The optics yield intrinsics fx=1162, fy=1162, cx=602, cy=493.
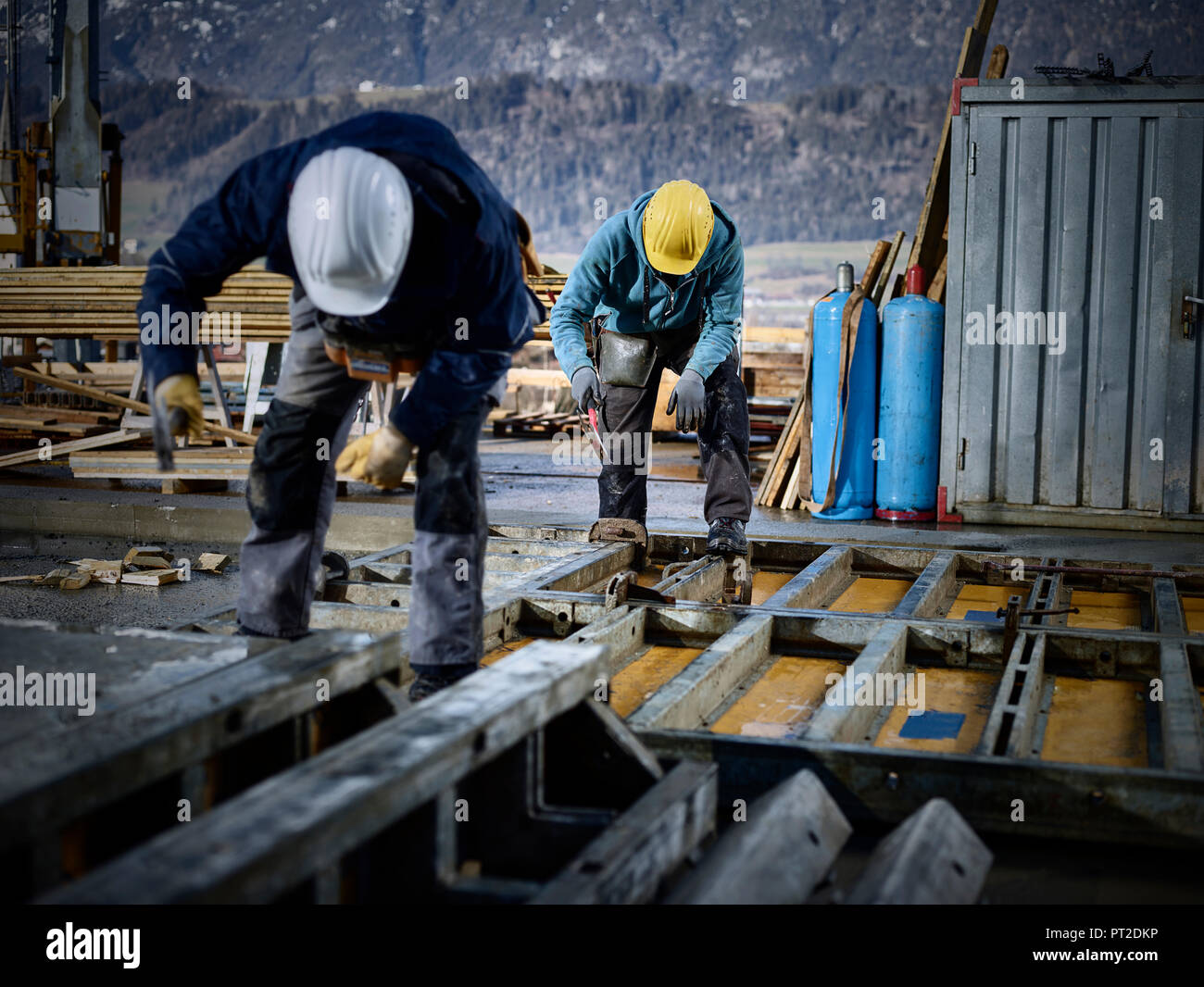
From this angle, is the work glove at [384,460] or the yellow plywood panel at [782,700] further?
the yellow plywood panel at [782,700]

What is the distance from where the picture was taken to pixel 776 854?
6.24ft

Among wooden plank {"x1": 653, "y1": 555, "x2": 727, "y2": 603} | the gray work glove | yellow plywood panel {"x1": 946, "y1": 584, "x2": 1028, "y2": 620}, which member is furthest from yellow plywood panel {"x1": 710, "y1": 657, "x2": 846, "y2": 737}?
the gray work glove

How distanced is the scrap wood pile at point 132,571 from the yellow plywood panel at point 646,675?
2.41 m

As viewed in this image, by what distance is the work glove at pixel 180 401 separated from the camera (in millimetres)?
2574

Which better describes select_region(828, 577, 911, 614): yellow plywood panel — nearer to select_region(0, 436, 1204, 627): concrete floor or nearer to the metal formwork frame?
the metal formwork frame

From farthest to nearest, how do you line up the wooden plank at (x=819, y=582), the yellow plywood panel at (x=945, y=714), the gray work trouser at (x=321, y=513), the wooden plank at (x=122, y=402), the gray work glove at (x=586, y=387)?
the wooden plank at (x=122, y=402)
the gray work glove at (x=586, y=387)
the wooden plank at (x=819, y=582)
the yellow plywood panel at (x=945, y=714)
the gray work trouser at (x=321, y=513)

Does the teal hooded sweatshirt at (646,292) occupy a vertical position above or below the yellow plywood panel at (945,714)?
above

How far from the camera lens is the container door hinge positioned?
6078 mm

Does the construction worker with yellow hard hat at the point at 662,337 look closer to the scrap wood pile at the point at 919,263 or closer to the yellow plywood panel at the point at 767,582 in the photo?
the yellow plywood panel at the point at 767,582

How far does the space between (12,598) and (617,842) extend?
3921mm

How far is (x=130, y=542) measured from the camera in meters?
6.47

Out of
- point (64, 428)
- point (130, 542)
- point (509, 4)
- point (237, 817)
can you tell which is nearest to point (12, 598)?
point (130, 542)

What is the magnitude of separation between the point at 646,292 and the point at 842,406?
7.52 ft

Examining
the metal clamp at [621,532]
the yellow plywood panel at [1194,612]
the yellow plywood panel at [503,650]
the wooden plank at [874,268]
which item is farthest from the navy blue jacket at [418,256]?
the wooden plank at [874,268]
